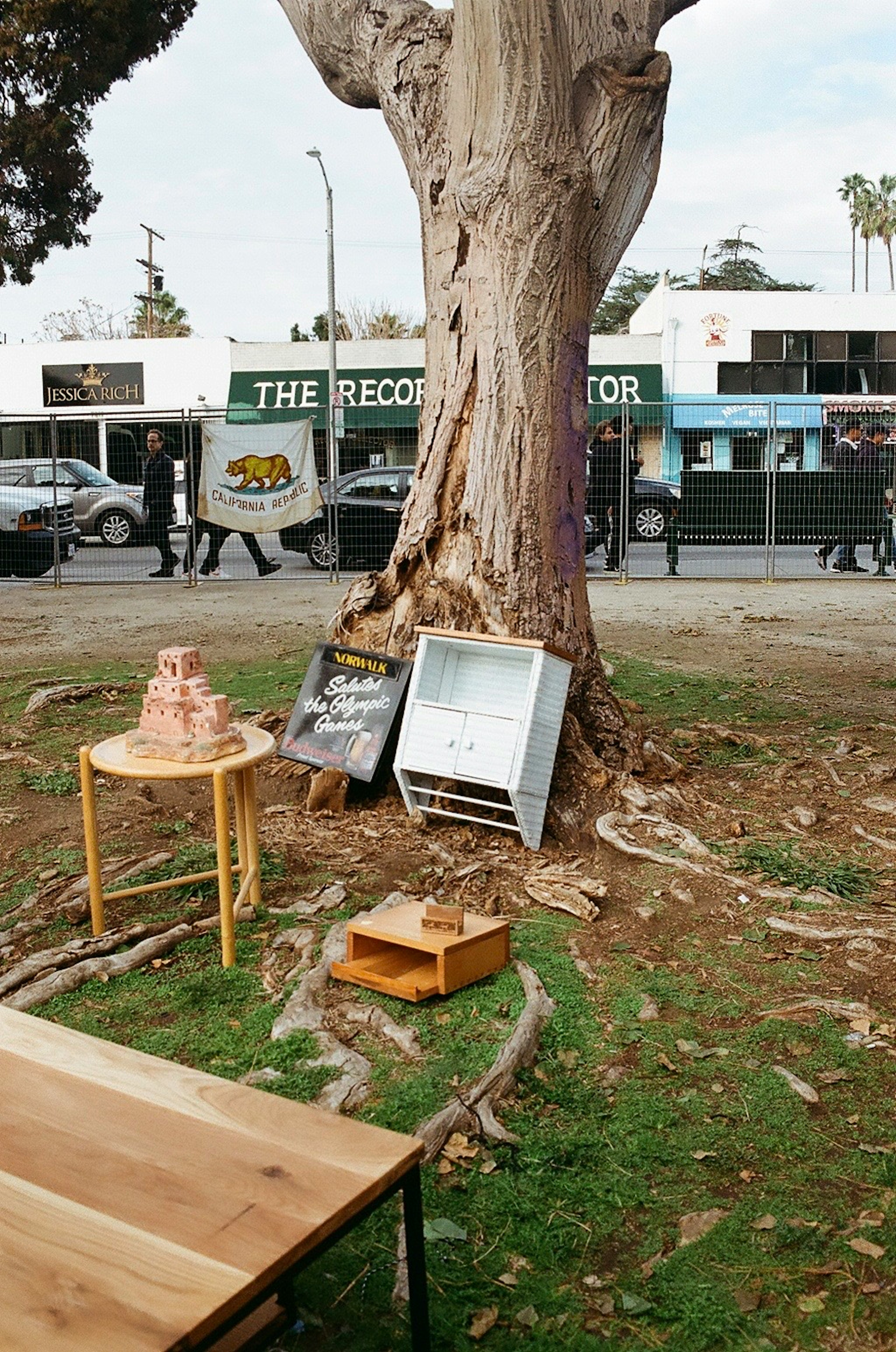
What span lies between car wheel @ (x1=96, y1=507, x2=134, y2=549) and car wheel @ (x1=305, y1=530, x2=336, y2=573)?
13.7ft

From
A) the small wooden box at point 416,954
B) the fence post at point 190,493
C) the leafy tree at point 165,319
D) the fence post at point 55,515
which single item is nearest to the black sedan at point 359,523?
the fence post at point 190,493

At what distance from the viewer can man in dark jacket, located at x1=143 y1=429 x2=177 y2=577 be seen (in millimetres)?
16844

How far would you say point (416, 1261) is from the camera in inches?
86.0

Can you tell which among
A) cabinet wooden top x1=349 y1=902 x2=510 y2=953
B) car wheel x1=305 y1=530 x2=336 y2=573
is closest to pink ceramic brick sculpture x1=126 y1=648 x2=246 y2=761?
cabinet wooden top x1=349 y1=902 x2=510 y2=953

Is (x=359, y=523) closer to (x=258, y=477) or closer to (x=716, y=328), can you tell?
(x=258, y=477)

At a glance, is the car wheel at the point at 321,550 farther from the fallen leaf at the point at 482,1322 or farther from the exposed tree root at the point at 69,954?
the fallen leaf at the point at 482,1322

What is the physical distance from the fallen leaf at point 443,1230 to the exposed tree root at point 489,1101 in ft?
0.19

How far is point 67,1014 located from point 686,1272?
2.09 meters

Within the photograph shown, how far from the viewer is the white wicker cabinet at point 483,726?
5.21 metres

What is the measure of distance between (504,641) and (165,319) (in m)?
65.9

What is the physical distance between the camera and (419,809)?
563 centimetres

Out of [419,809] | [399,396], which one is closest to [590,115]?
[419,809]

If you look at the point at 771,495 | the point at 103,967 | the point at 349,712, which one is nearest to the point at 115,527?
the point at 771,495

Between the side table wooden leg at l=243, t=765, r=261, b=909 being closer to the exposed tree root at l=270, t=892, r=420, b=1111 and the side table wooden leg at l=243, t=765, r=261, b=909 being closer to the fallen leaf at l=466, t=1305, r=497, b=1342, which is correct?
the exposed tree root at l=270, t=892, r=420, b=1111
